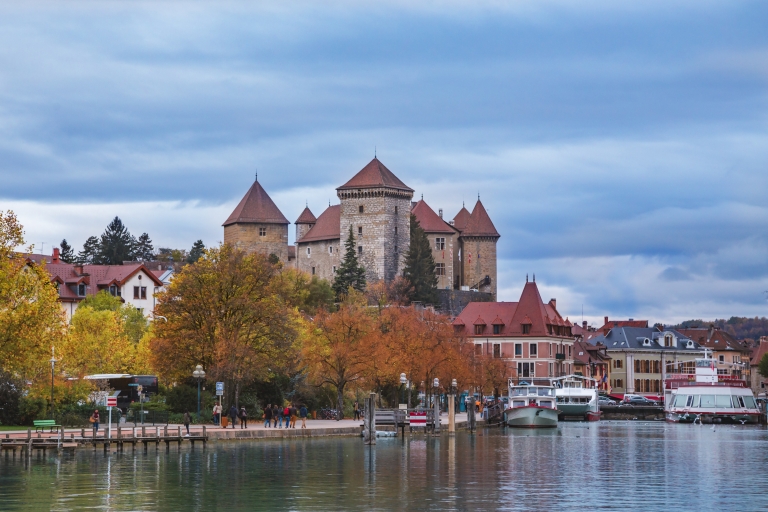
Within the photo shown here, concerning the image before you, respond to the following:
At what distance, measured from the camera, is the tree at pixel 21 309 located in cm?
5816

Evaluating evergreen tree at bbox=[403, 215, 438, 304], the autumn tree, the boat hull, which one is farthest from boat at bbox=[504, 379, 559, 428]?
evergreen tree at bbox=[403, 215, 438, 304]

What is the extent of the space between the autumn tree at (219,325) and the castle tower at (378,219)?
107654 millimetres

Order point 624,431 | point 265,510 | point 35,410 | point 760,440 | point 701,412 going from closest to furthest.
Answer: point 265,510 → point 35,410 → point 760,440 → point 624,431 → point 701,412

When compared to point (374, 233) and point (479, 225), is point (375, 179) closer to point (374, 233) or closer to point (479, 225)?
point (374, 233)

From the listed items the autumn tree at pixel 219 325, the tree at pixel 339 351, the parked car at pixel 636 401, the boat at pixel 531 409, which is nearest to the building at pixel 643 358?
the parked car at pixel 636 401

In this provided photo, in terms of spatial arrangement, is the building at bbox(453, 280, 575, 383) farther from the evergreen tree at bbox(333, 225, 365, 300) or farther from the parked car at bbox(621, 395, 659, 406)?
the evergreen tree at bbox(333, 225, 365, 300)

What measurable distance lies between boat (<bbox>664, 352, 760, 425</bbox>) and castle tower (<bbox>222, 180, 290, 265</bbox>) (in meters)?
88.2

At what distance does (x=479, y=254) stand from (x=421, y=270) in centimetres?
2306

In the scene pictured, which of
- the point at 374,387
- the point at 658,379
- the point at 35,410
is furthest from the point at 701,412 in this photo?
the point at 35,410

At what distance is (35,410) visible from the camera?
63.4 metres

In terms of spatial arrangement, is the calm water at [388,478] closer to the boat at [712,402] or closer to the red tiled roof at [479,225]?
the boat at [712,402]

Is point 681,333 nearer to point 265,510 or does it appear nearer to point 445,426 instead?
point 445,426

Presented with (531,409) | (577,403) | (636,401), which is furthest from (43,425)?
(636,401)

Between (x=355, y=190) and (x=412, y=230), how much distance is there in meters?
10.0
